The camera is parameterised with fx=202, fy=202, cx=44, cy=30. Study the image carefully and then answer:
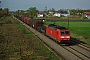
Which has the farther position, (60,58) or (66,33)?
(66,33)

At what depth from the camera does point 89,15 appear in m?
159

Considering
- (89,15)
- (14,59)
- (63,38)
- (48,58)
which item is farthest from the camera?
(89,15)

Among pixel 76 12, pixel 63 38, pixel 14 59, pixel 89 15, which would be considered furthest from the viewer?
pixel 76 12

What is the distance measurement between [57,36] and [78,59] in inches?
395

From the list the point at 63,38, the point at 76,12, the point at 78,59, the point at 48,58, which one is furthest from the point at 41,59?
the point at 76,12

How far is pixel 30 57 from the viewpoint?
21.4 m

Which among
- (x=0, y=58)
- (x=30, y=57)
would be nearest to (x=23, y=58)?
(x=30, y=57)

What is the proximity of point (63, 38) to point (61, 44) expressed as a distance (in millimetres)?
1568

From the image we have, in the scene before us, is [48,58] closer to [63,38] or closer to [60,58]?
[60,58]

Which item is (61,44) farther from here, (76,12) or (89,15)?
(76,12)

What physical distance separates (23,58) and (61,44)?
1188 centimetres

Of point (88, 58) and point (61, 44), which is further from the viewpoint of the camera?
point (61, 44)

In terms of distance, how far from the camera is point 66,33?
1203 inches

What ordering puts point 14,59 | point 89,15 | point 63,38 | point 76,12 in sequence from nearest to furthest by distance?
point 14,59
point 63,38
point 89,15
point 76,12
